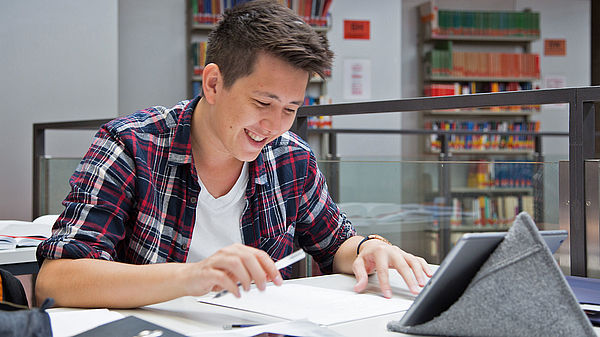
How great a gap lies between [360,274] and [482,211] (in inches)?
104

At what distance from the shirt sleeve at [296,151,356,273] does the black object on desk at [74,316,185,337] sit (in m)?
0.63

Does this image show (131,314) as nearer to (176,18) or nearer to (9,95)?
(9,95)

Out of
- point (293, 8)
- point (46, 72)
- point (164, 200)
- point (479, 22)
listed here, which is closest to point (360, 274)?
point (164, 200)

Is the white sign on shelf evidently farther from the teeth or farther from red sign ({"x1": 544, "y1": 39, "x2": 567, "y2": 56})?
the teeth

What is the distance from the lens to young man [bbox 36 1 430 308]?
99cm

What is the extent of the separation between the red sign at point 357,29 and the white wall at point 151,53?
1.43 metres

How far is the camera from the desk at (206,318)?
849mm

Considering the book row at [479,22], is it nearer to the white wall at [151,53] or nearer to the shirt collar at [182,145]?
the white wall at [151,53]

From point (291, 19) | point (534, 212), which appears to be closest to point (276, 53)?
point (291, 19)

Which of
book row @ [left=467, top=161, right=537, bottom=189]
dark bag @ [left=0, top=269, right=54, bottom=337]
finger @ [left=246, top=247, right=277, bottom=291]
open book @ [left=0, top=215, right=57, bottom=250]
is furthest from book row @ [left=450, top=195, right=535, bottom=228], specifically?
dark bag @ [left=0, top=269, right=54, bottom=337]

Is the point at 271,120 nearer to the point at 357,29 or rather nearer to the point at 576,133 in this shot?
the point at 576,133

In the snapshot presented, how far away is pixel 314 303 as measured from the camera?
3.30 ft

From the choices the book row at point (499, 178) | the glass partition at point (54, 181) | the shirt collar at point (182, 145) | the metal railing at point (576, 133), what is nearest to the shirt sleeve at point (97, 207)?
the shirt collar at point (182, 145)

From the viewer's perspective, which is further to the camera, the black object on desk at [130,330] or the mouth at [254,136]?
the mouth at [254,136]
